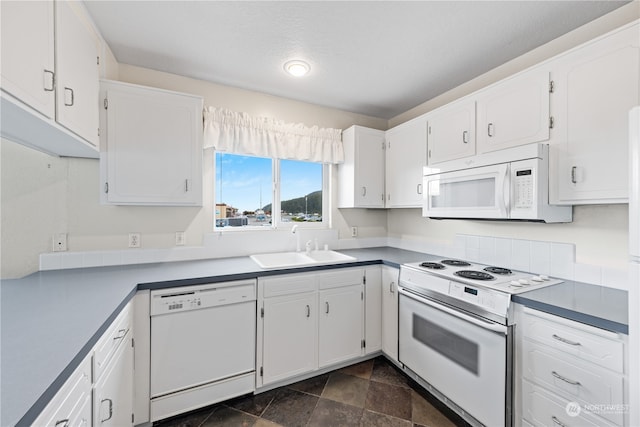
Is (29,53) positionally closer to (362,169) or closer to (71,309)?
(71,309)

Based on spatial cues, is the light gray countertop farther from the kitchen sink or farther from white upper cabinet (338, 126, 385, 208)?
white upper cabinet (338, 126, 385, 208)

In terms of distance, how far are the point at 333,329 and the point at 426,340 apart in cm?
72

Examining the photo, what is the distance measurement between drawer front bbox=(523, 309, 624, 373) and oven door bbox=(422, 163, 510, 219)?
0.65 metres

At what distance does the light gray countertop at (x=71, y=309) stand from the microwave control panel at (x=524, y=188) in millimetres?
513

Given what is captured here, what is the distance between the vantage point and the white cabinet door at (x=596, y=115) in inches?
51.6

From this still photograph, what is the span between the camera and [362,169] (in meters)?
2.78

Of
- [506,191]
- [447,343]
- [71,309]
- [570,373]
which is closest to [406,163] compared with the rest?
[506,191]

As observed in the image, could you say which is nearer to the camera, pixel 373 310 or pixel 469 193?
pixel 469 193

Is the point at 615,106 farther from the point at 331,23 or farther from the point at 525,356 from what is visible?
the point at 331,23

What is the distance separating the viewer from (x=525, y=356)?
1.39 m

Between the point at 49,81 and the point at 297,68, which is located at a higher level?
the point at 297,68

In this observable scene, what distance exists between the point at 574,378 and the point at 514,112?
1.52 metres

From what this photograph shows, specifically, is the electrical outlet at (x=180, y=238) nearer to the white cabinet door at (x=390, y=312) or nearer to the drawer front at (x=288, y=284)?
the drawer front at (x=288, y=284)

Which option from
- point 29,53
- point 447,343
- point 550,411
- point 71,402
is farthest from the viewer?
point 447,343
